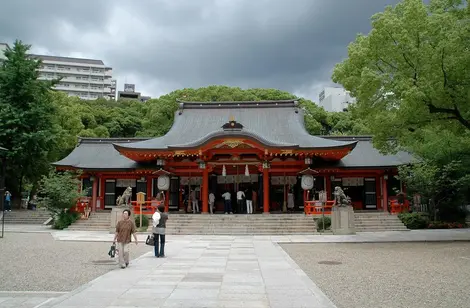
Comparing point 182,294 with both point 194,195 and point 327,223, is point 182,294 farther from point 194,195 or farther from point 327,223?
point 194,195

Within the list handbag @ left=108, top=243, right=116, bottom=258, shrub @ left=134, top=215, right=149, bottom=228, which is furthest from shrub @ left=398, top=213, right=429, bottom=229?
handbag @ left=108, top=243, right=116, bottom=258

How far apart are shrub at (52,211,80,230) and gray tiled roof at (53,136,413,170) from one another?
434 centimetres

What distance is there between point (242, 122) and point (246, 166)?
Answer: 6445 millimetres

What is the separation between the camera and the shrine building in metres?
23.2

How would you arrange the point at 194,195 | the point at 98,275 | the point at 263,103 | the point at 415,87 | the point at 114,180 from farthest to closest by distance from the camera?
the point at 263,103
the point at 114,180
the point at 194,195
the point at 415,87
the point at 98,275

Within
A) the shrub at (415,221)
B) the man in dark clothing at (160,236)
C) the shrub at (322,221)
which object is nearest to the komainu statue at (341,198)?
the shrub at (322,221)

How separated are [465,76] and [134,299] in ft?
43.5

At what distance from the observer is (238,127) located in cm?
2320

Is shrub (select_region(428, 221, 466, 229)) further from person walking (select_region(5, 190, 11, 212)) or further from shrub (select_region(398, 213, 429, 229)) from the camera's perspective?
person walking (select_region(5, 190, 11, 212))

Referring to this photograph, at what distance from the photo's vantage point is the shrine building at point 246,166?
23.2 m

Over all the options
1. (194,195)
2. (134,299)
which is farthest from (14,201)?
(134,299)

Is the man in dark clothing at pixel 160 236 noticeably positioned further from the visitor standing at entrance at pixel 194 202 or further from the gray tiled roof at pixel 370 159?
the gray tiled roof at pixel 370 159

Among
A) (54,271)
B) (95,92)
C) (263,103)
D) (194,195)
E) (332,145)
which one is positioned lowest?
(54,271)

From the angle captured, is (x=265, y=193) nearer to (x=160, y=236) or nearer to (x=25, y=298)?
(x=160, y=236)
